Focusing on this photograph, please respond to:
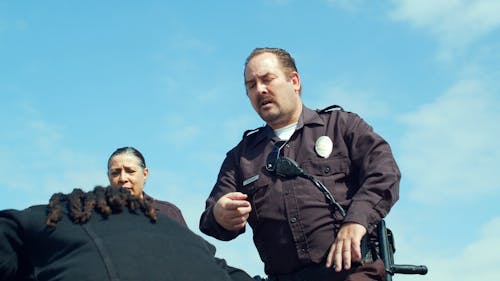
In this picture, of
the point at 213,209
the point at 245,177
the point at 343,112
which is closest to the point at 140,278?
the point at 213,209

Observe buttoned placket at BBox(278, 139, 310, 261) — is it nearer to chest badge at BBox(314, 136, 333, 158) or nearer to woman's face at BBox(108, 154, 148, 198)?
chest badge at BBox(314, 136, 333, 158)

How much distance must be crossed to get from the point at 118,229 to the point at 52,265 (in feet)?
0.95

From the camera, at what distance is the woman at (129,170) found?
675 centimetres

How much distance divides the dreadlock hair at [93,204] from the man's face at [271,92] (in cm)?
168

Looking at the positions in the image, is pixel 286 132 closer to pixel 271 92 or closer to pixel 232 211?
pixel 271 92

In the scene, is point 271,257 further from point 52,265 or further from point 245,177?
point 52,265

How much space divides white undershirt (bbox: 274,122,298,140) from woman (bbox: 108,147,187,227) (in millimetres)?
1841

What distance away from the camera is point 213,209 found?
15.0 ft

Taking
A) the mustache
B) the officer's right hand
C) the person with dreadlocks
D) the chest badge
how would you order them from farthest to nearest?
the mustache
the chest badge
the officer's right hand
the person with dreadlocks

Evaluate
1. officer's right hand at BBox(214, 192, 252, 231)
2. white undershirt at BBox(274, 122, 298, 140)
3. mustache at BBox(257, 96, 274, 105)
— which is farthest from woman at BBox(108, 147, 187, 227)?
officer's right hand at BBox(214, 192, 252, 231)

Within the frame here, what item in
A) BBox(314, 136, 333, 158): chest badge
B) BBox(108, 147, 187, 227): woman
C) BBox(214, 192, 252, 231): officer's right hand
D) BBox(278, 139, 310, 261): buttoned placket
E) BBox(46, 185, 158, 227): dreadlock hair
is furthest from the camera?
BBox(108, 147, 187, 227): woman

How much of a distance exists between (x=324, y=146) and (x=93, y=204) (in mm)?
1890

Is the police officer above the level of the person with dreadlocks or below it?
above

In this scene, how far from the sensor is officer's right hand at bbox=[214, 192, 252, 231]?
14.1 ft
